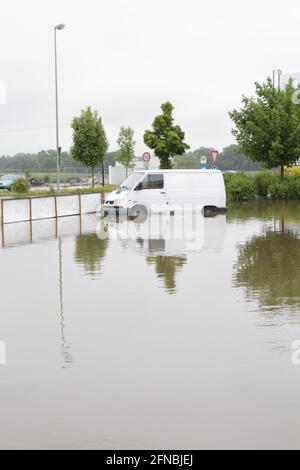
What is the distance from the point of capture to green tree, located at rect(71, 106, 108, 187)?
5588 cm

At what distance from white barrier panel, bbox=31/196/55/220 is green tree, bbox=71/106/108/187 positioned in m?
26.6

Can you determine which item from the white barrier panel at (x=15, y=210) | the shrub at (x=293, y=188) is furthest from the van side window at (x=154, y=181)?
the shrub at (x=293, y=188)

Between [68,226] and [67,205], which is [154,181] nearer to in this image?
[67,205]

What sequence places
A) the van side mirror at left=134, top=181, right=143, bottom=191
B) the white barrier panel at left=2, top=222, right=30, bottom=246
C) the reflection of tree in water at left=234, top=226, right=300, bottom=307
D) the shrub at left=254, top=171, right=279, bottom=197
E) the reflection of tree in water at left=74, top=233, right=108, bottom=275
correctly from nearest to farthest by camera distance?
the reflection of tree in water at left=234, top=226, right=300, bottom=307
the reflection of tree in water at left=74, top=233, right=108, bottom=275
the white barrier panel at left=2, top=222, right=30, bottom=246
the van side mirror at left=134, top=181, right=143, bottom=191
the shrub at left=254, top=171, right=279, bottom=197

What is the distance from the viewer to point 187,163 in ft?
501

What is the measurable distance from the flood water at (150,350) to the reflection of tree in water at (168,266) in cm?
4

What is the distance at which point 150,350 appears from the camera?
26.8 ft

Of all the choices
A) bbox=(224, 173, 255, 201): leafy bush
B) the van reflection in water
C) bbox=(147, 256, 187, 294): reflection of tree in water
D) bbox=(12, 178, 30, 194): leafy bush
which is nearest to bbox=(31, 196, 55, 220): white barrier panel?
the van reflection in water

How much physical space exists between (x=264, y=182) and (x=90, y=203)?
1402 centimetres

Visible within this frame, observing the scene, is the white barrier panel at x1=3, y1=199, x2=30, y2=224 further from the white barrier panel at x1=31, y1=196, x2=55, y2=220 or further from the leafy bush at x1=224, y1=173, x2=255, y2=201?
the leafy bush at x1=224, y1=173, x2=255, y2=201

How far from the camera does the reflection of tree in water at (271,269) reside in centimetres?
1161

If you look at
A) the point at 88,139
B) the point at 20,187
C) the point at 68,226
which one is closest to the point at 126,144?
the point at 88,139

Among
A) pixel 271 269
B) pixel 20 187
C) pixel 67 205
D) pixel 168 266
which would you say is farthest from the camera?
pixel 20 187
